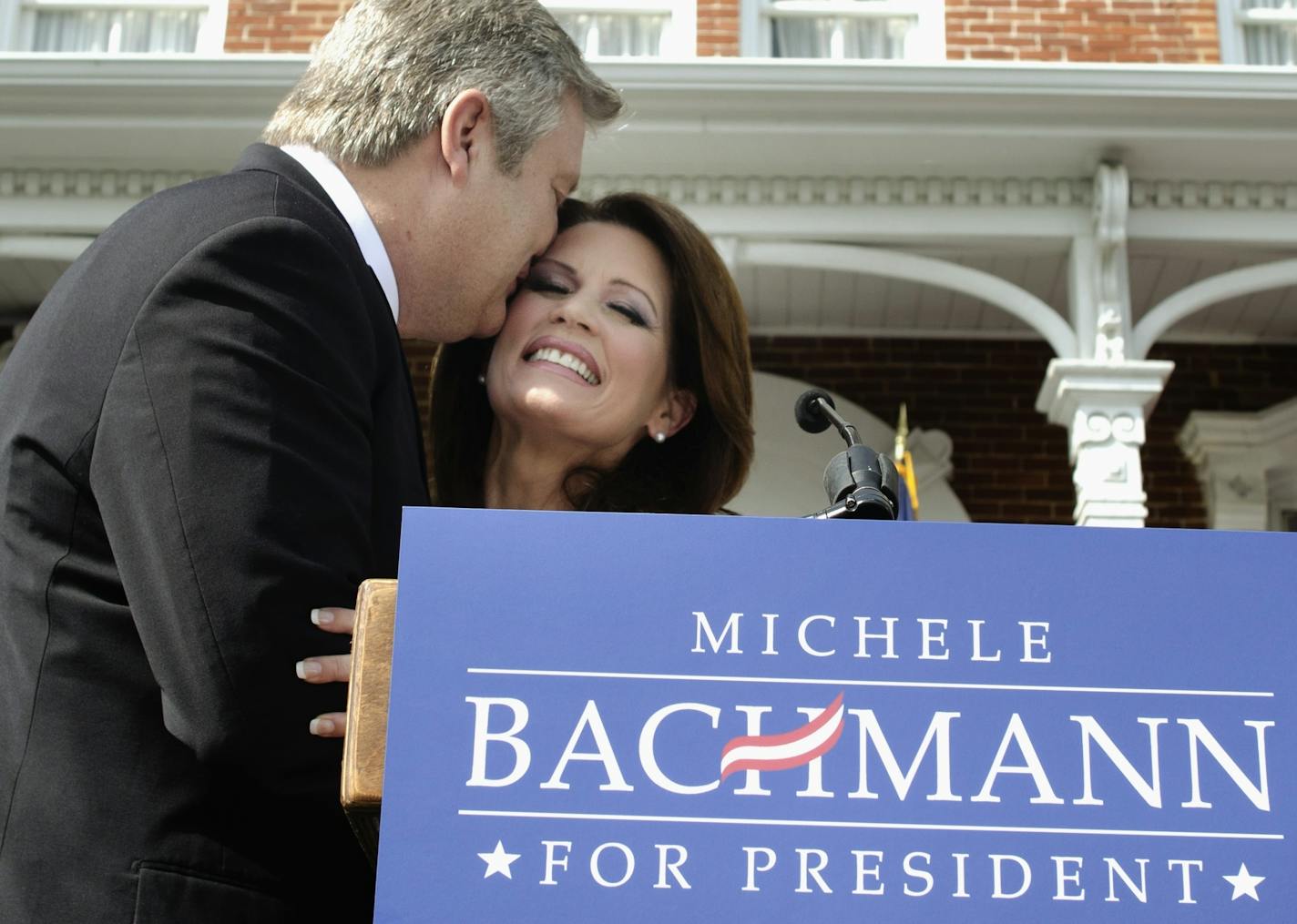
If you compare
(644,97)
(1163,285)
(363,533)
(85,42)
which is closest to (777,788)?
(363,533)

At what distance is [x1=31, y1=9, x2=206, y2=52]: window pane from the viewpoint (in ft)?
31.4

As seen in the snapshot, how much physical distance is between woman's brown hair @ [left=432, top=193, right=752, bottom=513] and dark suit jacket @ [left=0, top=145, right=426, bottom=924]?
148 centimetres

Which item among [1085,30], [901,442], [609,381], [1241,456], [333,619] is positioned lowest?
[333,619]

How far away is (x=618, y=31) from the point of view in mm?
9438

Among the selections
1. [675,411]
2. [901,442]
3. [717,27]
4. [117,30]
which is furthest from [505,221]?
[117,30]

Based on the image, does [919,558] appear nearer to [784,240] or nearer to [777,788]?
[777,788]

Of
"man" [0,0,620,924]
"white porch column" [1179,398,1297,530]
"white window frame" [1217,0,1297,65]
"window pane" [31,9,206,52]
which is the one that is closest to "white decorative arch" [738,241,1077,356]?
"white porch column" [1179,398,1297,530]

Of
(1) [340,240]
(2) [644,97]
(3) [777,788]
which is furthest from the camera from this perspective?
(2) [644,97]

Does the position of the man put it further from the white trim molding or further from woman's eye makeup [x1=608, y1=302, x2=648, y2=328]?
the white trim molding

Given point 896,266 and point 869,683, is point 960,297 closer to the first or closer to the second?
point 896,266

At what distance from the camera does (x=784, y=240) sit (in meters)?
8.32

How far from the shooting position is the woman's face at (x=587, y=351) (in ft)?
11.0

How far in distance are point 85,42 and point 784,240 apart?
398 cm

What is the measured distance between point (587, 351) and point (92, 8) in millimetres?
7134
